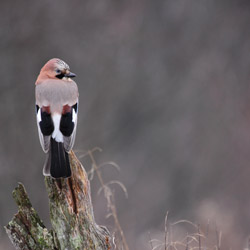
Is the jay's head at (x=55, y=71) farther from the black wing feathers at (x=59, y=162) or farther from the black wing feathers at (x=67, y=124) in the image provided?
the black wing feathers at (x=59, y=162)

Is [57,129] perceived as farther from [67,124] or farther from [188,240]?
[188,240]

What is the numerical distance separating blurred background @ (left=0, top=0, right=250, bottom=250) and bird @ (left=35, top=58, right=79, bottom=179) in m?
4.34

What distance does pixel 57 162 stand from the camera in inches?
172

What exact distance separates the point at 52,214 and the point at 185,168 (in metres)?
7.21

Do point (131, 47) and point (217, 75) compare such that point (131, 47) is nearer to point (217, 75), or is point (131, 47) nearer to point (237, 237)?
point (217, 75)

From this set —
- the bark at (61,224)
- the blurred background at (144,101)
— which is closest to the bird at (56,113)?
the bark at (61,224)

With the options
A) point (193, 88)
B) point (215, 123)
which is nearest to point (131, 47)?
point (193, 88)

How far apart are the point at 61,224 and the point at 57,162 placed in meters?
0.43

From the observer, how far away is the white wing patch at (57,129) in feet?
15.4

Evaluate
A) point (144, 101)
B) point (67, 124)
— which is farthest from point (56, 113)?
point (144, 101)

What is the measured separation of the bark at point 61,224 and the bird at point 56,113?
16 centimetres

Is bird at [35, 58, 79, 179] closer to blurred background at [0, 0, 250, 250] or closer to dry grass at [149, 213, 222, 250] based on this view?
dry grass at [149, 213, 222, 250]

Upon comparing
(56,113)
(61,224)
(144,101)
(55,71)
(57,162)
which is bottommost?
(61,224)

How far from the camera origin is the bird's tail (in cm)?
434
